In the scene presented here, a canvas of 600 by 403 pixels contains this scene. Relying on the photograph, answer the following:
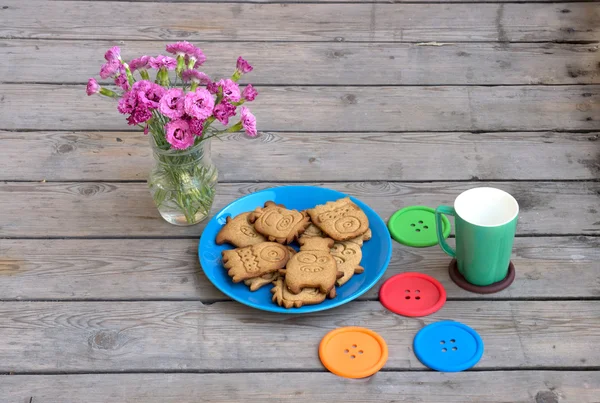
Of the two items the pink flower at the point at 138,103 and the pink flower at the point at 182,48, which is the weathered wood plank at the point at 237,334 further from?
the pink flower at the point at 182,48

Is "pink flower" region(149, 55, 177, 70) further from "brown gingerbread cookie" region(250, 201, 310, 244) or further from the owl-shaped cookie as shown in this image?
the owl-shaped cookie

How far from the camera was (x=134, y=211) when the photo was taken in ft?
5.15

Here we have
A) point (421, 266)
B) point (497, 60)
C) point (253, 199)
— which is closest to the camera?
point (421, 266)

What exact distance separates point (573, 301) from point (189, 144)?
727mm

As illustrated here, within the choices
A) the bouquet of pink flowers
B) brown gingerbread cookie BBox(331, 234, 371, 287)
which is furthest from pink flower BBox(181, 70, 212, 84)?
brown gingerbread cookie BBox(331, 234, 371, 287)

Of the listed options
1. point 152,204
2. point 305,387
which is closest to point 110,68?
point 152,204

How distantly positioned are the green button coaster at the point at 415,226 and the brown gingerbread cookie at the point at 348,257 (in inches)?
4.1

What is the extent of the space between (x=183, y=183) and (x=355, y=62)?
0.73 meters

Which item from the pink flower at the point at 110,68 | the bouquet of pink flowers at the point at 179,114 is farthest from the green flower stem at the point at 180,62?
the pink flower at the point at 110,68

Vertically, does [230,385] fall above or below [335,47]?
below

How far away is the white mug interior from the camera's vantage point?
134 centimetres

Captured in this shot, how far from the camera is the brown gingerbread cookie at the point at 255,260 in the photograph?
135 cm

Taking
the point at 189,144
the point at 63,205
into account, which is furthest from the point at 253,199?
the point at 63,205

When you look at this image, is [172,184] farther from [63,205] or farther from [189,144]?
[63,205]
